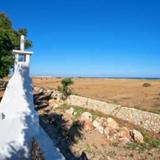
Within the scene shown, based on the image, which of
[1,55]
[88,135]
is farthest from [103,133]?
[1,55]

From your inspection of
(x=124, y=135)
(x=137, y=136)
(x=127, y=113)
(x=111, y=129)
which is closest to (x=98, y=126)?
(x=111, y=129)

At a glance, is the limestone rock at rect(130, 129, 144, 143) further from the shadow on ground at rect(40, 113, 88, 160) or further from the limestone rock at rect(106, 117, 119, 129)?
the shadow on ground at rect(40, 113, 88, 160)

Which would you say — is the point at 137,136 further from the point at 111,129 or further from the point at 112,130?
the point at 111,129

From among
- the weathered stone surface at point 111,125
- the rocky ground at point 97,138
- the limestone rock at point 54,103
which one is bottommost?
the rocky ground at point 97,138

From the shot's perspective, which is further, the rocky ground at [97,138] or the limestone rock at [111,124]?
the limestone rock at [111,124]

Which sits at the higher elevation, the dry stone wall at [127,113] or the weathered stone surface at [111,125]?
the dry stone wall at [127,113]

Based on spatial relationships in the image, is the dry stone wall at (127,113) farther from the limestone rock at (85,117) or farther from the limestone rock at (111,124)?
the limestone rock at (85,117)

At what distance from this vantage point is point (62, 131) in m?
25.9

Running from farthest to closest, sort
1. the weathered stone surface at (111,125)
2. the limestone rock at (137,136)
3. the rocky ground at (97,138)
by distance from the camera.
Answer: the weathered stone surface at (111,125) → the limestone rock at (137,136) → the rocky ground at (97,138)

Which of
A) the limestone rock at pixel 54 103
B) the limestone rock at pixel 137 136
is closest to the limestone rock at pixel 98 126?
the limestone rock at pixel 137 136

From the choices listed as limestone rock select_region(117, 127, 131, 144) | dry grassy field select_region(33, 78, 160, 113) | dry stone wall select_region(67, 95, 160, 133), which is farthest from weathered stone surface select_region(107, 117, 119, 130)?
dry grassy field select_region(33, 78, 160, 113)

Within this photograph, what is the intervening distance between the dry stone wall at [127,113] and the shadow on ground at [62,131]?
5624 mm

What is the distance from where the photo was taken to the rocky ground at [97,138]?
819 inches

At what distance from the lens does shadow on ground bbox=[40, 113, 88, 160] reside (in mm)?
21406
